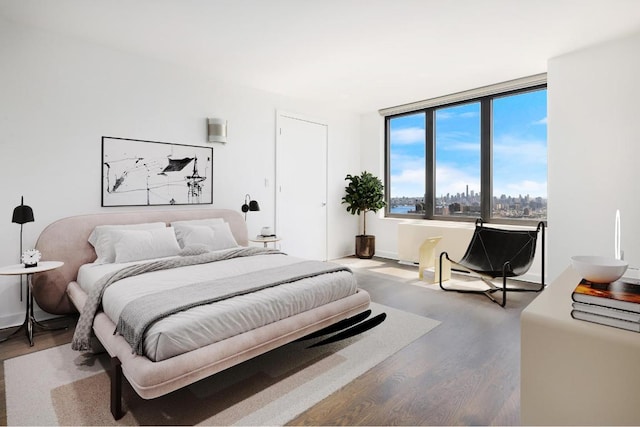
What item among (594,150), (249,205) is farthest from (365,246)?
(594,150)

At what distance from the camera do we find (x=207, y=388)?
208 cm

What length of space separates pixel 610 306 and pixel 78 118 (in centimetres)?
415

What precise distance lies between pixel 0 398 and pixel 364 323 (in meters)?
2.41

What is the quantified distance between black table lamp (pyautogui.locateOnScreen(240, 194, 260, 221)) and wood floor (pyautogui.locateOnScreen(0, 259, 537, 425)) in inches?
82.8

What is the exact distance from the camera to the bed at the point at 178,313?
173 cm

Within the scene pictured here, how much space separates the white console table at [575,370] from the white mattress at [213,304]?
1.47m

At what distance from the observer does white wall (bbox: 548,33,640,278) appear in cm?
344

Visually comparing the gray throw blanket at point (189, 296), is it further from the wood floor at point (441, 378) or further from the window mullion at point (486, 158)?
the window mullion at point (486, 158)

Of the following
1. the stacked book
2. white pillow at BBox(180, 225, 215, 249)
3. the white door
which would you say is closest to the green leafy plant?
the white door

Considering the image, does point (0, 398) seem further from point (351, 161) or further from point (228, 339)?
point (351, 161)

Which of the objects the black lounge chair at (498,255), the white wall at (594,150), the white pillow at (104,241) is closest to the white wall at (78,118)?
the white pillow at (104,241)

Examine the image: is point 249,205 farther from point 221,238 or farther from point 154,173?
point 154,173

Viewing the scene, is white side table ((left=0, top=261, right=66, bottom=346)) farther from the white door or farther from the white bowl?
the white bowl

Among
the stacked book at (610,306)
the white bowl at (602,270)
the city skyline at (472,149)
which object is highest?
the city skyline at (472,149)
